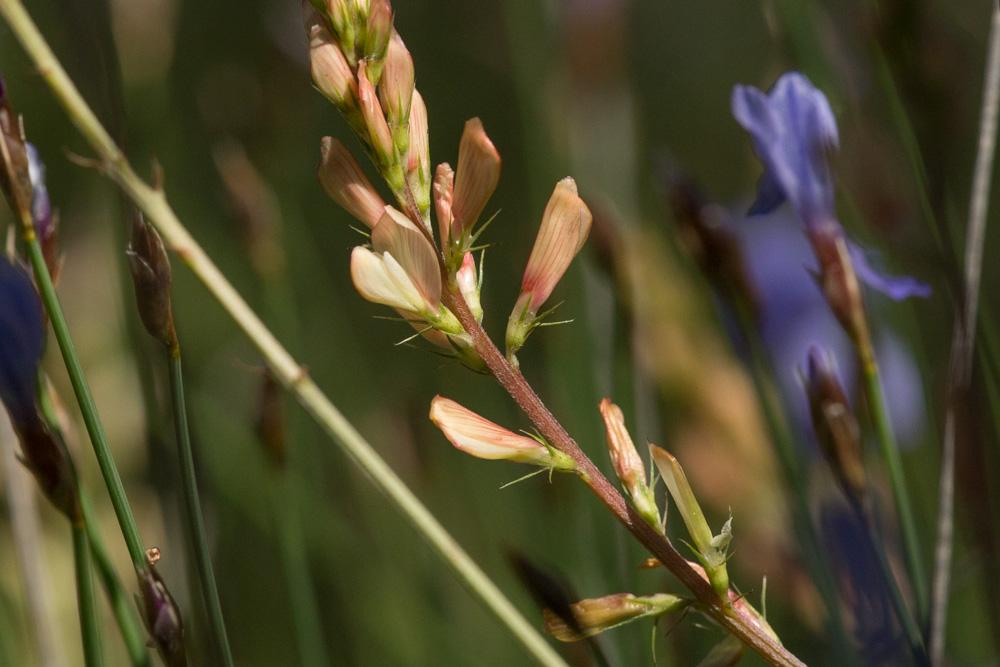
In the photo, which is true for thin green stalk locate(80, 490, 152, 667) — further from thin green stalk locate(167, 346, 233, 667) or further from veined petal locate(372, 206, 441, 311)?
veined petal locate(372, 206, 441, 311)

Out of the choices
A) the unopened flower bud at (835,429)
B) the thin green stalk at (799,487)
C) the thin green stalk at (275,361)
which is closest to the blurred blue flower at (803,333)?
the thin green stalk at (799,487)

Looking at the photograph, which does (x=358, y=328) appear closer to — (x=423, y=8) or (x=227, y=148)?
(x=227, y=148)

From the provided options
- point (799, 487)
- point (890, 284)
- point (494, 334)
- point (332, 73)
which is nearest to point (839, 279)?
point (890, 284)

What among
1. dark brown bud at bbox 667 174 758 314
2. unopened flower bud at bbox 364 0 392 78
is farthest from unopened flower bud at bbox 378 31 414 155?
dark brown bud at bbox 667 174 758 314

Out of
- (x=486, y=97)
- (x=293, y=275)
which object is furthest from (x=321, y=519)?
(x=486, y=97)

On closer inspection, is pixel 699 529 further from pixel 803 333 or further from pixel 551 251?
pixel 803 333

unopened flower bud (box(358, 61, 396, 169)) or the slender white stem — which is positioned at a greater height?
unopened flower bud (box(358, 61, 396, 169))
